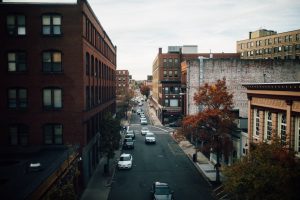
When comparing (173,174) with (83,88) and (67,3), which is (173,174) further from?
(67,3)

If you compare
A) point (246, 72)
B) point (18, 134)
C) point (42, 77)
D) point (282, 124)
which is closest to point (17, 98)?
point (42, 77)

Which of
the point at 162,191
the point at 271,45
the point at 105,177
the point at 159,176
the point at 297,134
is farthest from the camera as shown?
the point at 271,45

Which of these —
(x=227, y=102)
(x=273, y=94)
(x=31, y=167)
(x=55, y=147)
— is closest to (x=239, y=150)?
(x=227, y=102)

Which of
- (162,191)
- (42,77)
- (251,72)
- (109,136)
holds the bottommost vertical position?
(162,191)

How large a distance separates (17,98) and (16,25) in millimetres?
A: 7033

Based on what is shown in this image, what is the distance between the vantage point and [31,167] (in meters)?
22.1

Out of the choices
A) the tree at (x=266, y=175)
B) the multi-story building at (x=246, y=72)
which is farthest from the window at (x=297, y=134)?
the multi-story building at (x=246, y=72)

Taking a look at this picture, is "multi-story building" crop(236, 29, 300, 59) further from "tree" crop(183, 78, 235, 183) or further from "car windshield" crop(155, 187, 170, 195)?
"car windshield" crop(155, 187, 170, 195)

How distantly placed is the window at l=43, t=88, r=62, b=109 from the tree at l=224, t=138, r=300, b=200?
724 inches

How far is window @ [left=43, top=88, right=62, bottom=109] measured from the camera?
31.2 m

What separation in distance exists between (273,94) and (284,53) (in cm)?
8471

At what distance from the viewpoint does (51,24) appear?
30.5m

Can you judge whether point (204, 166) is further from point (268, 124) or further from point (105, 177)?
point (268, 124)

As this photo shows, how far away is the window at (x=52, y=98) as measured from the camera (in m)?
31.2
